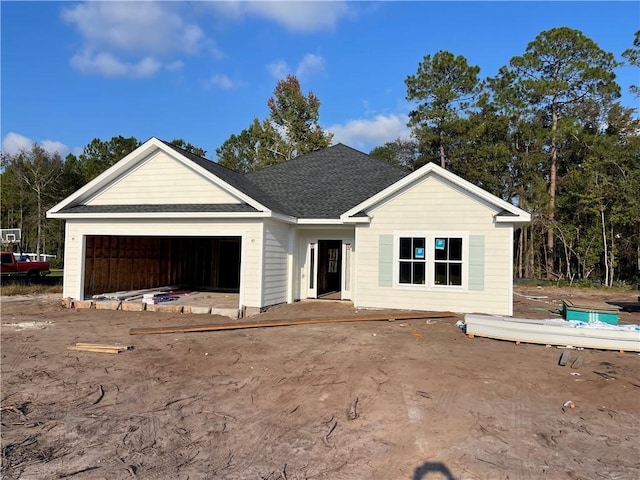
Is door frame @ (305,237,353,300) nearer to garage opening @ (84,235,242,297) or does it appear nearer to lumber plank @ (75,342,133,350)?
garage opening @ (84,235,242,297)

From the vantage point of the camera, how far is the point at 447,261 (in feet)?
39.4

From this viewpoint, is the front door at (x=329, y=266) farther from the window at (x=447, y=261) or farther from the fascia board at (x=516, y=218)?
the fascia board at (x=516, y=218)

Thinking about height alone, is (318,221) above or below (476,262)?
above

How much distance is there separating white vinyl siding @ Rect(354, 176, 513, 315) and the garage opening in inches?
307

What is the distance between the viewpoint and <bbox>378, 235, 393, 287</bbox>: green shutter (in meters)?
12.4

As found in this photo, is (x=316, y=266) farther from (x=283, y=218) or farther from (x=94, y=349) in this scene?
(x=94, y=349)

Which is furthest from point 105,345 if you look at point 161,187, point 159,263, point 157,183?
point 159,263

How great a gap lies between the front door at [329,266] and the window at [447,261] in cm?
470

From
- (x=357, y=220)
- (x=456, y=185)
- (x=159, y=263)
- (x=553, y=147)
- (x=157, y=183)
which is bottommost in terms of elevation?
(x=159, y=263)

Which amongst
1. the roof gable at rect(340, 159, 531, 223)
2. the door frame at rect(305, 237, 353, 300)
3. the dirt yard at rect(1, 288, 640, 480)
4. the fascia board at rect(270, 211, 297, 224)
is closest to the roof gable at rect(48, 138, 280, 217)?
the fascia board at rect(270, 211, 297, 224)

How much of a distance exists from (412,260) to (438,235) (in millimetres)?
1002

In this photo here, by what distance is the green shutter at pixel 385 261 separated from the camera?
12414 mm

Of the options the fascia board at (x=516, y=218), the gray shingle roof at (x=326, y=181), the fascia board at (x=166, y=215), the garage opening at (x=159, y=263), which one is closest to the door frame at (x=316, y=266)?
the gray shingle roof at (x=326, y=181)

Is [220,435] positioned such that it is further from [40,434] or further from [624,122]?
[624,122]
